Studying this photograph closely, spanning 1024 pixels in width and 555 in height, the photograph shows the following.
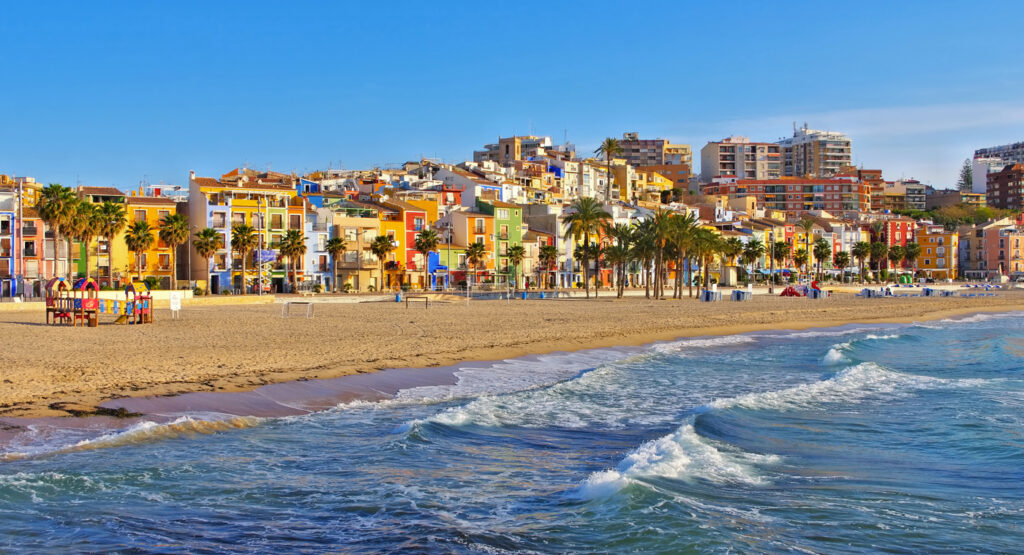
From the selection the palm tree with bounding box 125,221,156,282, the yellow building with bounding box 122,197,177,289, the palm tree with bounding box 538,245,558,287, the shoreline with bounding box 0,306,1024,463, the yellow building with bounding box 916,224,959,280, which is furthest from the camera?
the yellow building with bounding box 916,224,959,280

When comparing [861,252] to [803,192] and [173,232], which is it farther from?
[173,232]

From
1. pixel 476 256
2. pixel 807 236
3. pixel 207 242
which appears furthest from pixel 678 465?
pixel 807 236

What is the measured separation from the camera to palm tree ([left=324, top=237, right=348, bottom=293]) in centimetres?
6656

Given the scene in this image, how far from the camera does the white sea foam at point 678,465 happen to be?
418 inches

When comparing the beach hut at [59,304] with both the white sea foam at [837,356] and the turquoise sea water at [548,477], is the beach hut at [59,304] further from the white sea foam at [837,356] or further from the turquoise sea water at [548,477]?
the white sea foam at [837,356]

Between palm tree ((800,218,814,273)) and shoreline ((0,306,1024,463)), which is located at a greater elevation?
palm tree ((800,218,814,273))

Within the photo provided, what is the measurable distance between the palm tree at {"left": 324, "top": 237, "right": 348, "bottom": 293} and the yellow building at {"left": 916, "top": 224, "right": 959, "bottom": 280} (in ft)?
299

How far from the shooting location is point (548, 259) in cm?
8175

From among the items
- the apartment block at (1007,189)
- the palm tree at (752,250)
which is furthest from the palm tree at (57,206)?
the apartment block at (1007,189)

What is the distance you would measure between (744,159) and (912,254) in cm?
5161

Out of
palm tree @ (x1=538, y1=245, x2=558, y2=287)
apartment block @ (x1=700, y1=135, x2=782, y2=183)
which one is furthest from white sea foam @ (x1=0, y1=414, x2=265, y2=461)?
apartment block @ (x1=700, y1=135, x2=782, y2=183)

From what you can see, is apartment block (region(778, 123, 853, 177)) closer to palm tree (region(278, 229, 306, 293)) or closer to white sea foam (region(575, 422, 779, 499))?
palm tree (region(278, 229, 306, 293))

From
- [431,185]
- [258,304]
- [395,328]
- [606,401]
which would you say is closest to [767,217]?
[431,185]

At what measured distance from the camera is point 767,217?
12700cm
